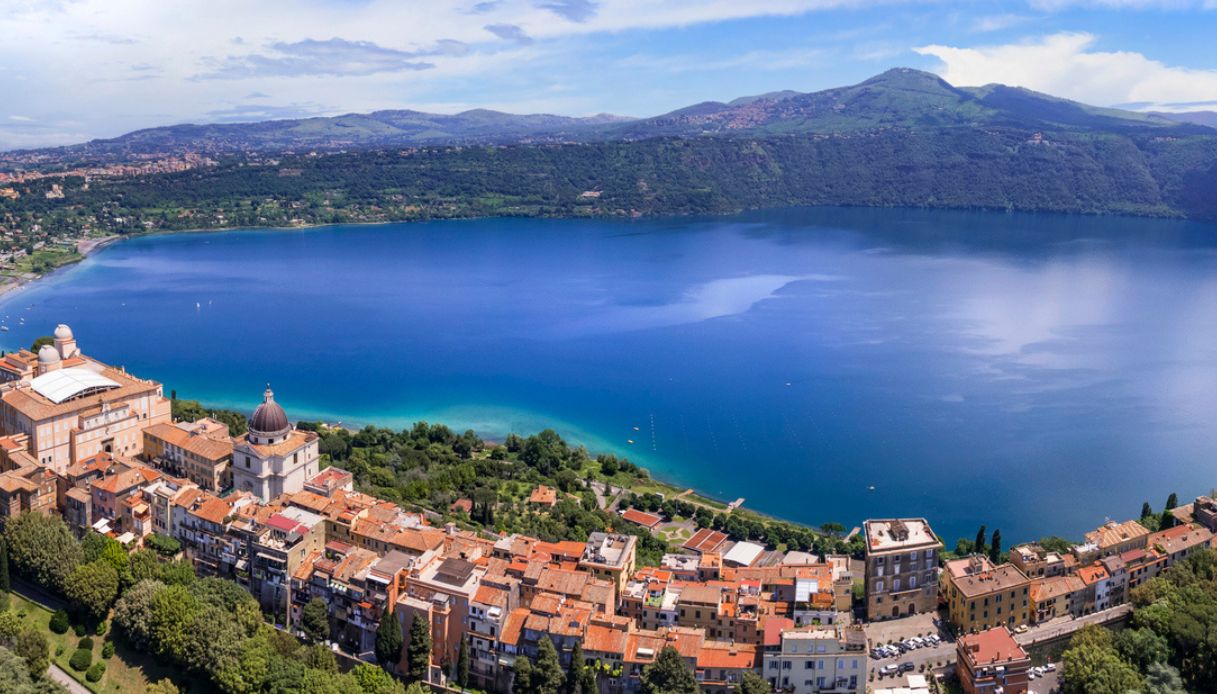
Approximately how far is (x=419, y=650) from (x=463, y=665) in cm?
84

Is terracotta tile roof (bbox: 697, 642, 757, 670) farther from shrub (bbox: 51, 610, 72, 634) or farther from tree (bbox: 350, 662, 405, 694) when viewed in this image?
shrub (bbox: 51, 610, 72, 634)

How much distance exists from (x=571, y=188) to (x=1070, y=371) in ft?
237

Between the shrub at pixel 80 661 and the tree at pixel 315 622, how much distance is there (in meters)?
3.89

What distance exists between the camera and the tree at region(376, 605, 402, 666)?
17.3 meters

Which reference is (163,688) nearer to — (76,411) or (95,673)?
(95,673)

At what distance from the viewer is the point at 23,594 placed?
19469mm

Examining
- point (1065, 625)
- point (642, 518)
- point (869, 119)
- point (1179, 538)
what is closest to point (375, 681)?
A: point (642, 518)

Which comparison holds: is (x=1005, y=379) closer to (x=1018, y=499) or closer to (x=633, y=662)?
(x=1018, y=499)

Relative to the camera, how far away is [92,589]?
60.7ft

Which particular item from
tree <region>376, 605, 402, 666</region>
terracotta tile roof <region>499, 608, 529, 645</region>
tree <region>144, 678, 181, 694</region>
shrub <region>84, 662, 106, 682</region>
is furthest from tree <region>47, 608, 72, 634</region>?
terracotta tile roof <region>499, 608, 529, 645</region>

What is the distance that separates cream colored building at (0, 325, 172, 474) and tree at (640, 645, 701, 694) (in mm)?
15771

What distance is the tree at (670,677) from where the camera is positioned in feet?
52.5

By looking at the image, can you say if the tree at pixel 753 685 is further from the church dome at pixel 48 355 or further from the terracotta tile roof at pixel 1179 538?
the church dome at pixel 48 355

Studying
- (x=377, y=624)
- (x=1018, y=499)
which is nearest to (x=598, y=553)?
(x=377, y=624)
